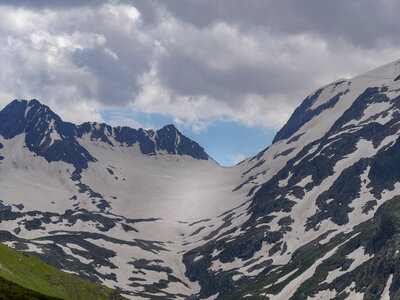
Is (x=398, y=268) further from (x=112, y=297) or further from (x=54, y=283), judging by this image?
(x=54, y=283)

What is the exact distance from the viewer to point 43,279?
172125 mm

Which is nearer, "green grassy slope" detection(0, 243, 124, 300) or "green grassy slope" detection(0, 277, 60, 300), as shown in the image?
"green grassy slope" detection(0, 277, 60, 300)

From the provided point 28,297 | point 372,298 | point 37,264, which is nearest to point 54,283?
point 37,264

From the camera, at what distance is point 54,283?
17250 centimetres

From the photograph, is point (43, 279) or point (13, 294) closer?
point (13, 294)

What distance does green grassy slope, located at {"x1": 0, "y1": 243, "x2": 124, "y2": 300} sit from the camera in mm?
157575

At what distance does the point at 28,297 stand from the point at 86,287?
8891 cm

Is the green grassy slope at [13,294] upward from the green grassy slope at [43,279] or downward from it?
downward

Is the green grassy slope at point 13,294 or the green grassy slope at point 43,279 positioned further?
the green grassy slope at point 43,279

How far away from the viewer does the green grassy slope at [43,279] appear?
15757 centimetres

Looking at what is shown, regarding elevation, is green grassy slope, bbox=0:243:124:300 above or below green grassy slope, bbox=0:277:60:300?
above

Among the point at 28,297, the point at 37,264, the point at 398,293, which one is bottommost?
the point at 398,293

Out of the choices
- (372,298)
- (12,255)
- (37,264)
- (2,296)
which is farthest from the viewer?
(372,298)

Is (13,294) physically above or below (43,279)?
below
